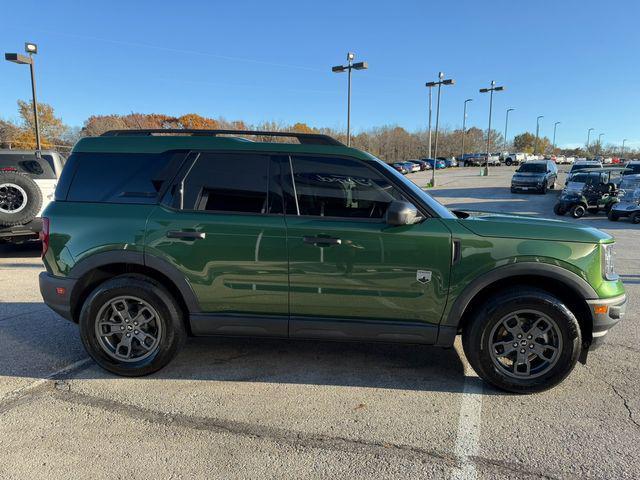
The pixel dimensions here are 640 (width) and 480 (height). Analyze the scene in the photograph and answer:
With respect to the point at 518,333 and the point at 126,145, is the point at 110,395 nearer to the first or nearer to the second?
the point at 126,145

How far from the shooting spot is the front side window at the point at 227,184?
3.53m

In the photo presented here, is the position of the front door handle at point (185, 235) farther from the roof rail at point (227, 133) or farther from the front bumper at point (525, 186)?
the front bumper at point (525, 186)

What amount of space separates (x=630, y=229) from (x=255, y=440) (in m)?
15.4

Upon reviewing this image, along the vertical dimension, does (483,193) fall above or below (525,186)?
below

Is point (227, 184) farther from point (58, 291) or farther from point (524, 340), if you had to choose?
point (524, 340)

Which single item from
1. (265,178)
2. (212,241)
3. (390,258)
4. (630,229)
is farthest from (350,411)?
(630,229)

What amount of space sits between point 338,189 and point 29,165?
7236 millimetres

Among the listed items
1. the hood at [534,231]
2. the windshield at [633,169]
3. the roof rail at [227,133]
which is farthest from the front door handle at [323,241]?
the windshield at [633,169]

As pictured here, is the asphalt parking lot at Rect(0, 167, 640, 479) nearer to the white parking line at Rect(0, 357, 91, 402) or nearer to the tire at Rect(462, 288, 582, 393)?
the white parking line at Rect(0, 357, 91, 402)

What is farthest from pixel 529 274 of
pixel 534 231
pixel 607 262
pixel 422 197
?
pixel 422 197

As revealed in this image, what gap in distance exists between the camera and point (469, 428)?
298 cm

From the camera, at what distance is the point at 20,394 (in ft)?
11.0

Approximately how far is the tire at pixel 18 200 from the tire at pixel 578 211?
17482mm

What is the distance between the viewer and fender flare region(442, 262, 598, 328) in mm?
3262
